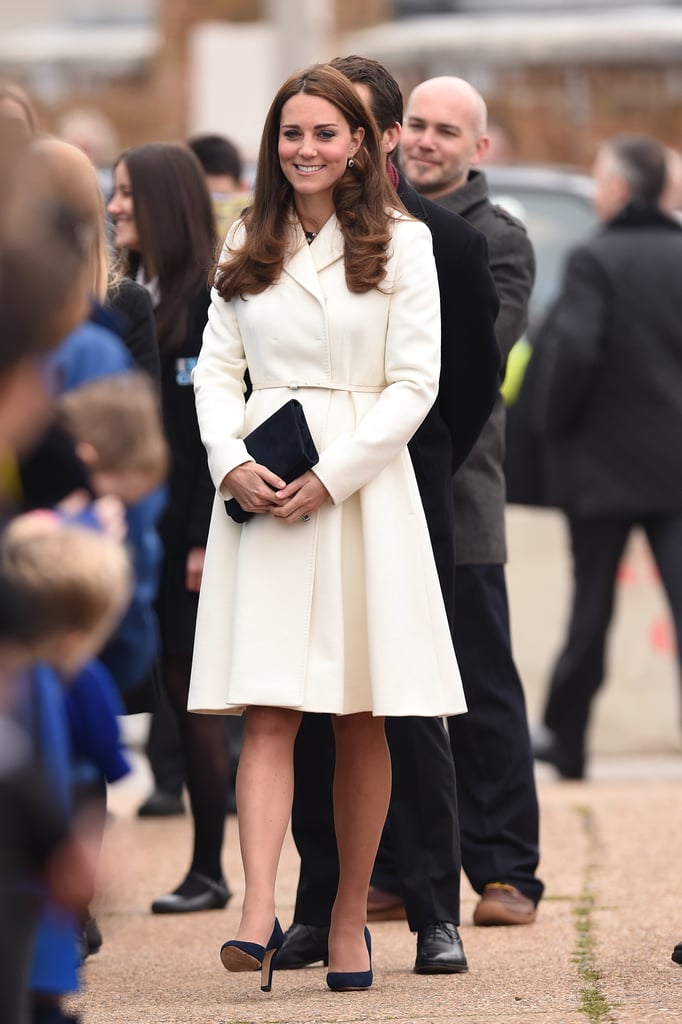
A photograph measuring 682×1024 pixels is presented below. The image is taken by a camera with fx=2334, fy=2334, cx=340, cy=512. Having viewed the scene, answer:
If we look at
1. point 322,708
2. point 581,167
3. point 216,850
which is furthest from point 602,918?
point 581,167

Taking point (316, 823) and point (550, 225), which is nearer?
point (316, 823)

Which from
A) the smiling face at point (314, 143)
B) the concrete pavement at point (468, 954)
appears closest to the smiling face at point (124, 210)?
the smiling face at point (314, 143)

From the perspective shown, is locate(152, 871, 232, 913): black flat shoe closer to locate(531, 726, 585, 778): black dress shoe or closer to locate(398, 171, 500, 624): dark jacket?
locate(398, 171, 500, 624): dark jacket

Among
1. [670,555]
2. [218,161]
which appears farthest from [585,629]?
[218,161]

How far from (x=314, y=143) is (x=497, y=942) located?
77.3 inches

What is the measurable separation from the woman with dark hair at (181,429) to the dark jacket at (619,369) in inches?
100

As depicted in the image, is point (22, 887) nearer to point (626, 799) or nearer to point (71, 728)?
point (71, 728)

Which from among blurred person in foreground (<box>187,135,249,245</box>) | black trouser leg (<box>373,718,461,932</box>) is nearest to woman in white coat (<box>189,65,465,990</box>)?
black trouser leg (<box>373,718,461,932</box>)

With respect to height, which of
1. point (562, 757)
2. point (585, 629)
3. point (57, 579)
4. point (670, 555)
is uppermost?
point (57, 579)

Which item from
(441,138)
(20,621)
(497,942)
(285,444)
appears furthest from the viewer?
(441,138)

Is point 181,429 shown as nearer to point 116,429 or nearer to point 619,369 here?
point 116,429

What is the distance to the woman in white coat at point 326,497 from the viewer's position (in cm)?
478

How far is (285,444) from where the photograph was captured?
187 inches

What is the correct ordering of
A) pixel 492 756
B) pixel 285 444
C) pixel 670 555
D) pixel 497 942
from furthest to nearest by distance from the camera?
pixel 670 555 < pixel 492 756 < pixel 497 942 < pixel 285 444
